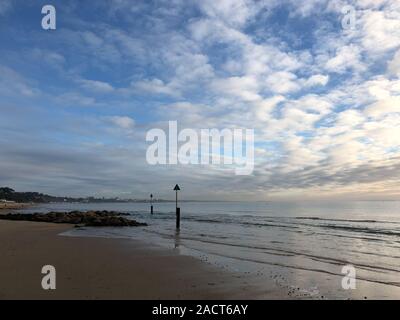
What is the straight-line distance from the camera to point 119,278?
1009 centimetres

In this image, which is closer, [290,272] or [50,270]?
[50,270]

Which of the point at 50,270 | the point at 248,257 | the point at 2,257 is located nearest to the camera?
the point at 50,270

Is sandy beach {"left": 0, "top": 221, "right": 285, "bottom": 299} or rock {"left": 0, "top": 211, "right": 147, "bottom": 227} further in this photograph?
rock {"left": 0, "top": 211, "right": 147, "bottom": 227}

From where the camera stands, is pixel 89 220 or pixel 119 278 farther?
pixel 89 220

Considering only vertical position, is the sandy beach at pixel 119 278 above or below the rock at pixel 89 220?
above

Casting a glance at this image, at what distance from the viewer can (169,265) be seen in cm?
1269

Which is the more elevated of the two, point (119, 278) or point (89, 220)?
point (119, 278)

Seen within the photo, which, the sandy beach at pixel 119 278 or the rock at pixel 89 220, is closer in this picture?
the sandy beach at pixel 119 278

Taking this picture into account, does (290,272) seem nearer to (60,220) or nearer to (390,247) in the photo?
(390,247)

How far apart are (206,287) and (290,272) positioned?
13.0 ft

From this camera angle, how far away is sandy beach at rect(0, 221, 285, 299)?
8.40 meters

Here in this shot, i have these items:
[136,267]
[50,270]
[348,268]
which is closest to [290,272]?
[348,268]

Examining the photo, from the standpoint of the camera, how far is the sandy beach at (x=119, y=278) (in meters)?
8.40
